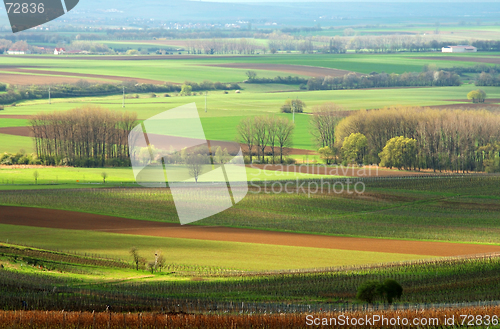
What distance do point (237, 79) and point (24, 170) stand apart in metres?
92.7

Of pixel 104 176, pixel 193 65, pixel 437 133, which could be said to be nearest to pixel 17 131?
pixel 104 176

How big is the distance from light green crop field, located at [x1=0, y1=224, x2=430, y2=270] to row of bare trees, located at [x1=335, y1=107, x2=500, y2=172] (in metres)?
42.9

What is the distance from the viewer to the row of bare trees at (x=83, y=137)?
83.8 meters

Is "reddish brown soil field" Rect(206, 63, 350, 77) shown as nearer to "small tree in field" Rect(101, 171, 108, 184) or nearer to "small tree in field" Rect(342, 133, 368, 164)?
"small tree in field" Rect(342, 133, 368, 164)

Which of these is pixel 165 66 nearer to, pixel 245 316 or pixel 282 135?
pixel 282 135

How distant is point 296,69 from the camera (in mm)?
173375

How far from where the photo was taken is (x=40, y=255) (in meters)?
37.0

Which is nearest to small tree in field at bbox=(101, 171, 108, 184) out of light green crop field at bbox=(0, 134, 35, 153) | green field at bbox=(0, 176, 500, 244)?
green field at bbox=(0, 176, 500, 244)

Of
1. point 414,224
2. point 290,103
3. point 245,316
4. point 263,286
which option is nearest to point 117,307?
point 245,316

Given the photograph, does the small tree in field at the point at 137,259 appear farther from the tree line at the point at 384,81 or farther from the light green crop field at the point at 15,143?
the tree line at the point at 384,81

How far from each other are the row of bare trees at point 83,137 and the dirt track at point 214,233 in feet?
104

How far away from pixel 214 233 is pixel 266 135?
4590cm

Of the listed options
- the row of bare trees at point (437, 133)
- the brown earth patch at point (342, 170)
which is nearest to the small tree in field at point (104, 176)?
the brown earth patch at point (342, 170)

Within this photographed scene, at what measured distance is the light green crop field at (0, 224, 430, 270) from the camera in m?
37.9
